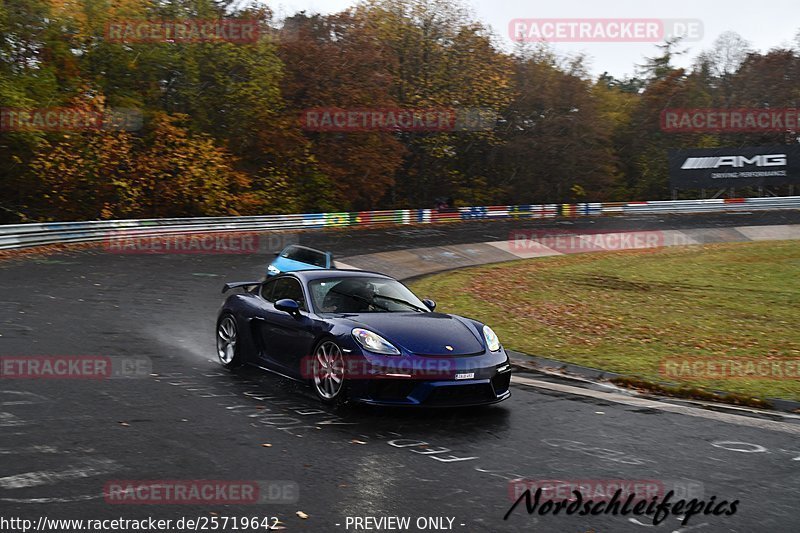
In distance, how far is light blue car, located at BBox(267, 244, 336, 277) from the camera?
19766mm

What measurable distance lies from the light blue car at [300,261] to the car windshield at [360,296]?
31.5 ft

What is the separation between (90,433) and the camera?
7.27 meters

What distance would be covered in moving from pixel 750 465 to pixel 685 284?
1778 cm

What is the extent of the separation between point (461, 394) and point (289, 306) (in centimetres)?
215

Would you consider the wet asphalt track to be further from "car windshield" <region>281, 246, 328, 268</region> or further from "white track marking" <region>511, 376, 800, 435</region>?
"car windshield" <region>281, 246, 328, 268</region>

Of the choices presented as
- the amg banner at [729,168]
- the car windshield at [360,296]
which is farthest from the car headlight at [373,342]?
the amg banner at [729,168]

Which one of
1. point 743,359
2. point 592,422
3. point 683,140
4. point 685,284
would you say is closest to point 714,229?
point 685,284

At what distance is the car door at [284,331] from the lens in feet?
29.9

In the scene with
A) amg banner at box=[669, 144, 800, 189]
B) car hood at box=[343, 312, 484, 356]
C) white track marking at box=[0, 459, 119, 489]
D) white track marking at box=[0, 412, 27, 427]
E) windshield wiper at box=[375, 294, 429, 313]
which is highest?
amg banner at box=[669, 144, 800, 189]

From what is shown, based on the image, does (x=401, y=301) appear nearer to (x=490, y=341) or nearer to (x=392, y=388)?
(x=490, y=341)

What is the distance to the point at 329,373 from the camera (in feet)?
28.2

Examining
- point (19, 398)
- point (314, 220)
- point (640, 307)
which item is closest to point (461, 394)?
point (19, 398)

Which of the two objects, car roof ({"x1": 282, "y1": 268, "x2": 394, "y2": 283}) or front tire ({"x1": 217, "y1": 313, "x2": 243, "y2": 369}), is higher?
car roof ({"x1": 282, "y1": 268, "x2": 394, "y2": 283})

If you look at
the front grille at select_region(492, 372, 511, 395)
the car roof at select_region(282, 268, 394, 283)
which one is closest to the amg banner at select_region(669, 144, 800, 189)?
the car roof at select_region(282, 268, 394, 283)
